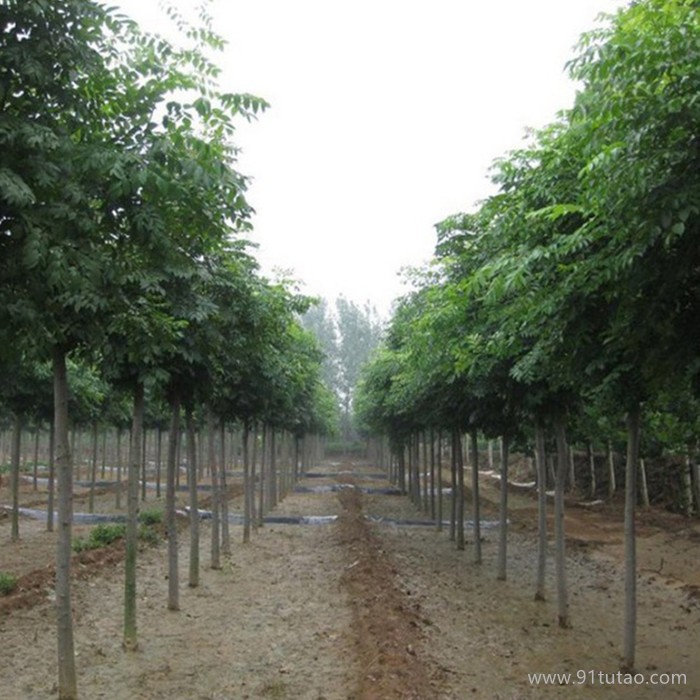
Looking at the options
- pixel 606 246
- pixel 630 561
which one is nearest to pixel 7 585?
pixel 630 561

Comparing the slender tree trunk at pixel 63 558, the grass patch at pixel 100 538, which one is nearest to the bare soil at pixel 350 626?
the grass patch at pixel 100 538

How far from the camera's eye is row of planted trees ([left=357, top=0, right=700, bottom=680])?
11.9ft

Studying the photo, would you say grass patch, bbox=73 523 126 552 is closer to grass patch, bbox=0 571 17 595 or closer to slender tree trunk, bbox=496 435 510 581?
grass patch, bbox=0 571 17 595

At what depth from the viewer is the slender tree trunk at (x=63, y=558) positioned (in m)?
5.99

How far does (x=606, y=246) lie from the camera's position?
16.2ft

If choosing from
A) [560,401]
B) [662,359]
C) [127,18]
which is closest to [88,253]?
[127,18]

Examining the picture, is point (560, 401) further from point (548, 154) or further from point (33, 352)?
point (33, 352)

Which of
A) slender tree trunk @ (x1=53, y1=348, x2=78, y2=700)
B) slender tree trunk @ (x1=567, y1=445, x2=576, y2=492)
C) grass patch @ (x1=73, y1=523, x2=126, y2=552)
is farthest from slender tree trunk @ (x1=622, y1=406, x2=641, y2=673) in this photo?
slender tree trunk @ (x1=567, y1=445, x2=576, y2=492)

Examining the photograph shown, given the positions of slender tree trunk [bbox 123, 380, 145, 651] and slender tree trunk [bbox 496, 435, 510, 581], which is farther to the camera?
slender tree trunk [bbox 496, 435, 510, 581]

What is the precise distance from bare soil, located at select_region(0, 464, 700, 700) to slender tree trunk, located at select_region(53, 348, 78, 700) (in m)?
0.58

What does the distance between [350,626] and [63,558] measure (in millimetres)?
4300

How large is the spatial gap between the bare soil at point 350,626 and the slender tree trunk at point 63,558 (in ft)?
1.89

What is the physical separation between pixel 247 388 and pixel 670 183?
11.5m

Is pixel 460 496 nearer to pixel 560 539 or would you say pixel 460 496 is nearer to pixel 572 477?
pixel 560 539
